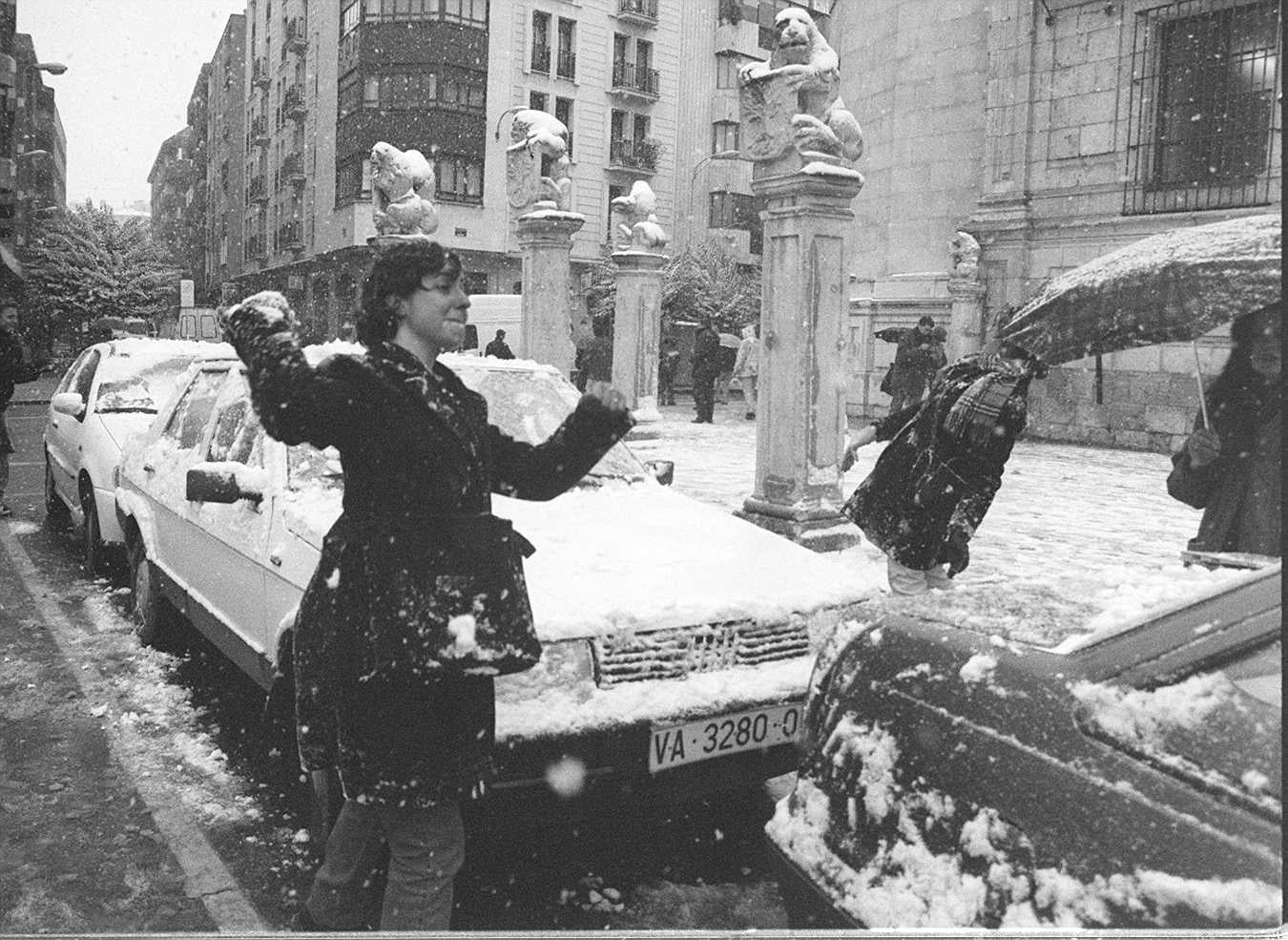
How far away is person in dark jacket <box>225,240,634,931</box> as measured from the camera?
2297 millimetres

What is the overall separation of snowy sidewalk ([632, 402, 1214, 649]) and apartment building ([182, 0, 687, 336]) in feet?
12.9

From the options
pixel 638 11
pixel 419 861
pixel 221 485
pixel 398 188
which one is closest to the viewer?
pixel 419 861

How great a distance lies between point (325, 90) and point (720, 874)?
27.4 ft

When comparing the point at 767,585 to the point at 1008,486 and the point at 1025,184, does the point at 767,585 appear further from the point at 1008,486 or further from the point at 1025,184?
the point at 1025,184

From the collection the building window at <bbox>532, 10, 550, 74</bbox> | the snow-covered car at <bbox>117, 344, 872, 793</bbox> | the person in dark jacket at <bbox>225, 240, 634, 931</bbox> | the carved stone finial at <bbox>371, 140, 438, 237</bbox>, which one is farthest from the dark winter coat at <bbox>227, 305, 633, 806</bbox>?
the building window at <bbox>532, 10, 550, 74</bbox>

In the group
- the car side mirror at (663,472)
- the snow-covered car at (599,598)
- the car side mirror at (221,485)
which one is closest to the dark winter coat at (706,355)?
the car side mirror at (663,472)

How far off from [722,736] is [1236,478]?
2792mm

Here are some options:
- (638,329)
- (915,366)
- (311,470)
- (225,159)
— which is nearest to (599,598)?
(311,470)

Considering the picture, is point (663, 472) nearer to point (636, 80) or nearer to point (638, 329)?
point (638, 329)

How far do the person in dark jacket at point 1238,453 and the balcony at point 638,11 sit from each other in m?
37.7

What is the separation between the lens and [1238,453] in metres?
4.60

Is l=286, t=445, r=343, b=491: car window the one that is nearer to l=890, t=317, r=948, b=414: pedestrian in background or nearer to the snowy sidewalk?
the snowy sidewalk

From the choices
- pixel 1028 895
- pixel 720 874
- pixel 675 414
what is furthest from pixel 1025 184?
pixel 1028 895

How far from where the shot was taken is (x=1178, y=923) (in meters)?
1.61
